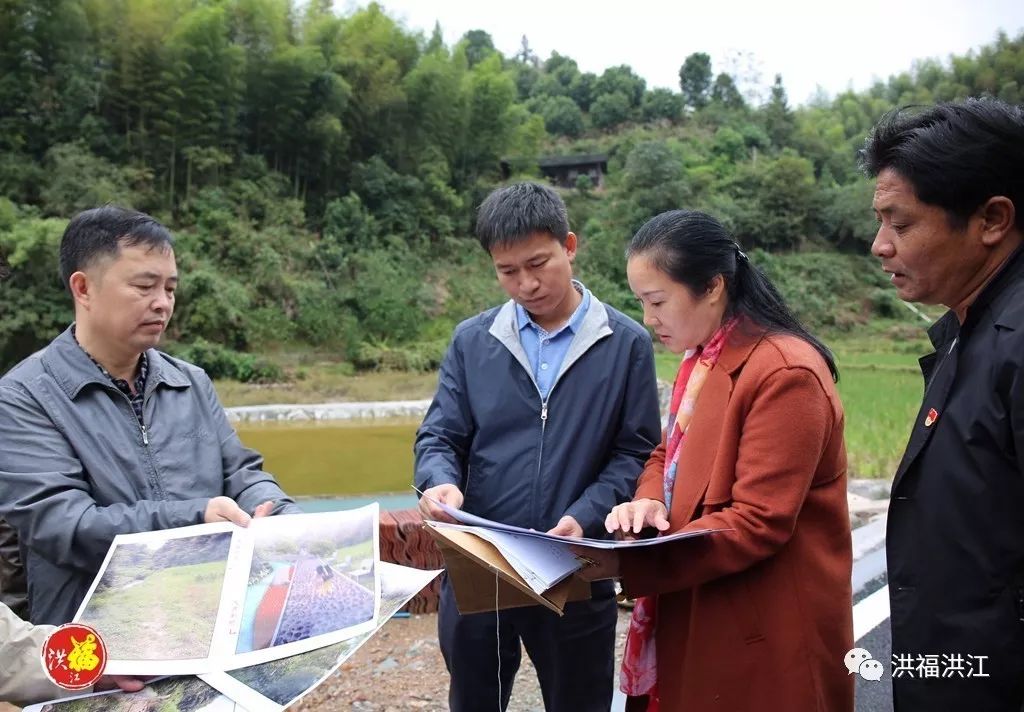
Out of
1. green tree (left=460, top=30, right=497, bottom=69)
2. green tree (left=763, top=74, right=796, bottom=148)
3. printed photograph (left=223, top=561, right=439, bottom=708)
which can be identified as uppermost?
green tree (left=460, top=30, right=497, bottom=69)

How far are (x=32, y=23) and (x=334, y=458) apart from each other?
624 inches

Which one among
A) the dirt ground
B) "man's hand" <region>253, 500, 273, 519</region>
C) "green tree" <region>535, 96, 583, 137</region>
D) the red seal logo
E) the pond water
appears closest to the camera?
the red seal logo

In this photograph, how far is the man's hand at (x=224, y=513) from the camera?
135 centimetres

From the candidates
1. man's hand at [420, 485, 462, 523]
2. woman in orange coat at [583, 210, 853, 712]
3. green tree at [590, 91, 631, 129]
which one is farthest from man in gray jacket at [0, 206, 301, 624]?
green tree at [590, 91, 631, 129]

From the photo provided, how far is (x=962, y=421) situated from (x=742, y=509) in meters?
0.33

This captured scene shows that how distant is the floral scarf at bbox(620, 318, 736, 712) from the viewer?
1.39 meters

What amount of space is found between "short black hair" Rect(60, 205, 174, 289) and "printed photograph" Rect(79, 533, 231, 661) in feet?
1.96

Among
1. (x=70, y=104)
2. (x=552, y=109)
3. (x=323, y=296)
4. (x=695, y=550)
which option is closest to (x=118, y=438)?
(x=695, y=550)

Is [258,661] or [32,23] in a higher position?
[32,23]

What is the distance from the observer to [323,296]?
19.3 meters

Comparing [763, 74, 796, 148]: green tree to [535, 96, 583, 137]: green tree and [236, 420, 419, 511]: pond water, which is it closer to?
[535, 96, 583, 137]: green tree

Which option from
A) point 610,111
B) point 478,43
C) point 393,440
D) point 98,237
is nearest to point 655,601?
point 98,237

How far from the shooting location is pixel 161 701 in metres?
1.04

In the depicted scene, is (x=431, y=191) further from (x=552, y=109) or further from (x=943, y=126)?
(x=943, y=126)
